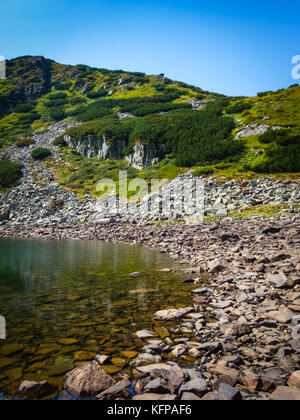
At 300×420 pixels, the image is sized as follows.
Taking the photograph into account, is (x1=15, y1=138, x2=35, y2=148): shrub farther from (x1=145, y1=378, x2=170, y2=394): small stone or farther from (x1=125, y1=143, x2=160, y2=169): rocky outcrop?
(x1=145, y1=378, x2=170, y2=394): small stone

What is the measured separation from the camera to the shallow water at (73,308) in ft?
13.6

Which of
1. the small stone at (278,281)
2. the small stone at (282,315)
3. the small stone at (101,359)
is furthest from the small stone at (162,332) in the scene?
the small stone at (278,281)

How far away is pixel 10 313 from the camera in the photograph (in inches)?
247

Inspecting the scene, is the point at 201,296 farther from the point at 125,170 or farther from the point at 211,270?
the point at 125,170

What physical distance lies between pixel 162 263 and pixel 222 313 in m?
6.35

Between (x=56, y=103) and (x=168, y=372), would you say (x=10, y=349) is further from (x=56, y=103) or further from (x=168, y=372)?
(x=56, y=103)

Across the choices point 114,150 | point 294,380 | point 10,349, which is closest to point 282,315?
point 294,380

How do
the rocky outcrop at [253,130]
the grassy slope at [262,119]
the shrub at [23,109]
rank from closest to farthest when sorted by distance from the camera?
1. the grassy slope at [262,119]
2. the rocky outcrop at [253,130]
3. the shrub at [23,109]

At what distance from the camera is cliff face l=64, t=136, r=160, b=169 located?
1652 inches

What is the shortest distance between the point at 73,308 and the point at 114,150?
42.7 metres

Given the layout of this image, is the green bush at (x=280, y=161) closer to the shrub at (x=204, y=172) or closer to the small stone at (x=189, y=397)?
the shrub at (x=204, y=172)

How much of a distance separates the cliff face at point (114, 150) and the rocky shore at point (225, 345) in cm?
3323

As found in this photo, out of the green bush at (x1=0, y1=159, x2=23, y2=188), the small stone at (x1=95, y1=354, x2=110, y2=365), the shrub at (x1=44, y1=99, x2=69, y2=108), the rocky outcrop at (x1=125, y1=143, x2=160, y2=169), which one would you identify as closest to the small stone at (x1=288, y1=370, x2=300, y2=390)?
the small stone at (x1=95, y1=354, x2=110, y2=365)

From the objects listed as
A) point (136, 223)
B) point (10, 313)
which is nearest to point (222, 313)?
point (10, 313)
